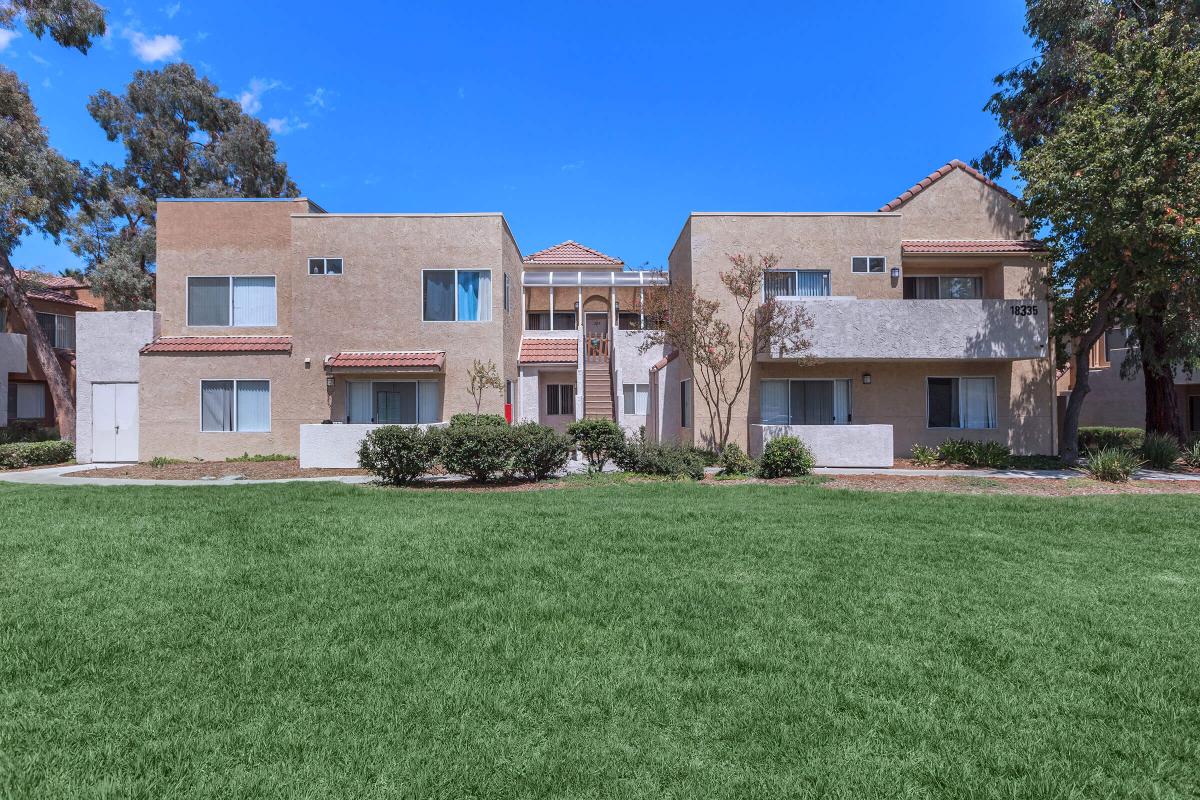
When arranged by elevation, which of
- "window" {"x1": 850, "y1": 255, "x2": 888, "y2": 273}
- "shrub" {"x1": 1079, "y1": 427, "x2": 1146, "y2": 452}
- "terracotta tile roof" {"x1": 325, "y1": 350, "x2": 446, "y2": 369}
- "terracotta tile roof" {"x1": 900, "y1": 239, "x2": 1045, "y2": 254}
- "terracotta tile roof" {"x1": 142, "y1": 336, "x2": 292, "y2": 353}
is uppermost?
"terracotta tile roof" {"x1": 900, "y1": 239, "x2": 1045, "y2": 254}

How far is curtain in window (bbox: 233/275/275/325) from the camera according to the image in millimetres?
19531

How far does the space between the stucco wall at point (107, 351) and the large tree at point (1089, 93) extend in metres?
26.5

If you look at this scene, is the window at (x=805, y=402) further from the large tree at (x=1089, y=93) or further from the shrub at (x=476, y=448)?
the shrub at (x=476, y=448)

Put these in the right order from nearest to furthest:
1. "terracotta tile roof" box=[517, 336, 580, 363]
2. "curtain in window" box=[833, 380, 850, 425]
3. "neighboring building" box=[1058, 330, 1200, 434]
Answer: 1. "curtain in window" box=[833, 380, 850, 425]
2. "terracotta tile roof" box=[517, 336, 580, 363]
3. "neighboring building" box=[1058, 330, 1200, 434]

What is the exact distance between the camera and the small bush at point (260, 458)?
18.0 metres

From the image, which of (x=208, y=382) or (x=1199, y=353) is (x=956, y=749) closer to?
(x=1199, y=353)

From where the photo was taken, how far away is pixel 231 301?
19.6 m

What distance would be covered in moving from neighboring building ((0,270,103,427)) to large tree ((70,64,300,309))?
1.90 m

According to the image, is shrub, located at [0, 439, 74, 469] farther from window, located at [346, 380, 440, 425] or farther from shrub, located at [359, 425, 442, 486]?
shrub, located at [359, 425, 442, 486]

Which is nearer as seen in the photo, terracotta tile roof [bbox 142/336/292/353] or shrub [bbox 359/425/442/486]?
shrub [bbox 359/425/442/486]

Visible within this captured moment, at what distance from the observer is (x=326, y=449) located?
16.8 meters

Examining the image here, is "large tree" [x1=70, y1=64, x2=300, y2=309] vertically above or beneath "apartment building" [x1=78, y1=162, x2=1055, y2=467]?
above

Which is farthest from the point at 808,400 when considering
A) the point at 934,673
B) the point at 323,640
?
the point at 323,640

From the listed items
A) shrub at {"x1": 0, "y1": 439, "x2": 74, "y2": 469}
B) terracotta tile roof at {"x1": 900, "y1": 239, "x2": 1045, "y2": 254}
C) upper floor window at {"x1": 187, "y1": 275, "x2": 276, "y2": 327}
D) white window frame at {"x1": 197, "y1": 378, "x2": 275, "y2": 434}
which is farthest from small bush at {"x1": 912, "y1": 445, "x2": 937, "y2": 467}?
shrub at {"x1": 0, "y1": 439, "x2": 74, "y2": 469}
